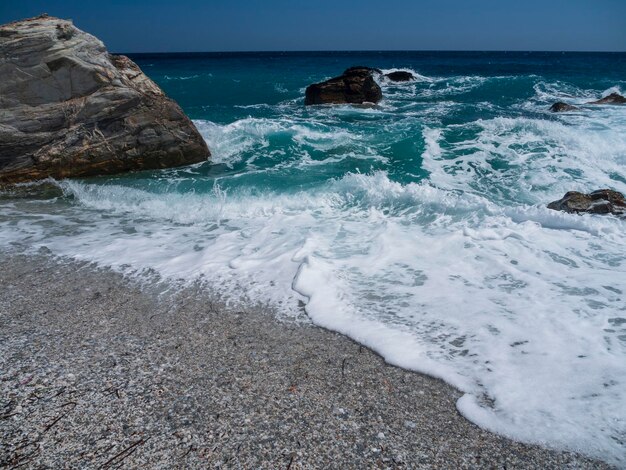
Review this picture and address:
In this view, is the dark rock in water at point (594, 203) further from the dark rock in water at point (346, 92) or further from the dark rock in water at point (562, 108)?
the dark rock in water at point (346, 92)

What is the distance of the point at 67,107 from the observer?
286 inches

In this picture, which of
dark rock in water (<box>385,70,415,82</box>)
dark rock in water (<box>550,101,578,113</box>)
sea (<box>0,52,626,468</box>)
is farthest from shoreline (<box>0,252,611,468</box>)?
dark rock in water (<box>385,70,415,82</box>)

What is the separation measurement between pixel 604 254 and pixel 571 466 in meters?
3.26

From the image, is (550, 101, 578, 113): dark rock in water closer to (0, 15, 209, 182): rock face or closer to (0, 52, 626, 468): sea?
(0, 52, 626, 468): sea

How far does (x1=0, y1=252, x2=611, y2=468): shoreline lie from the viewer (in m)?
2.37

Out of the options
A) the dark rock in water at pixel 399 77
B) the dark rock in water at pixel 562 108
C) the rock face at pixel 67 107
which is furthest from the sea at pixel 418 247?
the dark rock in water at pixel 399 77

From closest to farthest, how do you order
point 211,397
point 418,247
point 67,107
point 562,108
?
point 211,397 < point 418,247 < point 67,107 < point 562,108

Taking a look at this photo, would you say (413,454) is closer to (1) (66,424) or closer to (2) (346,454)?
(2) (346,454)

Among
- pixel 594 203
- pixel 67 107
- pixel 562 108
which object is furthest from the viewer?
pixel 562 108

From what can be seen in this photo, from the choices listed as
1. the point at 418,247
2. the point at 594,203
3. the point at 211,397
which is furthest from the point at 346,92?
the point at 211,397

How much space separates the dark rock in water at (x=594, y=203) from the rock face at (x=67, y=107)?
6465 mm

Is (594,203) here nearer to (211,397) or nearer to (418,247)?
(418,247)

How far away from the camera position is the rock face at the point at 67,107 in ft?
23.2

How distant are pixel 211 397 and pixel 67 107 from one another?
633 centimetres
